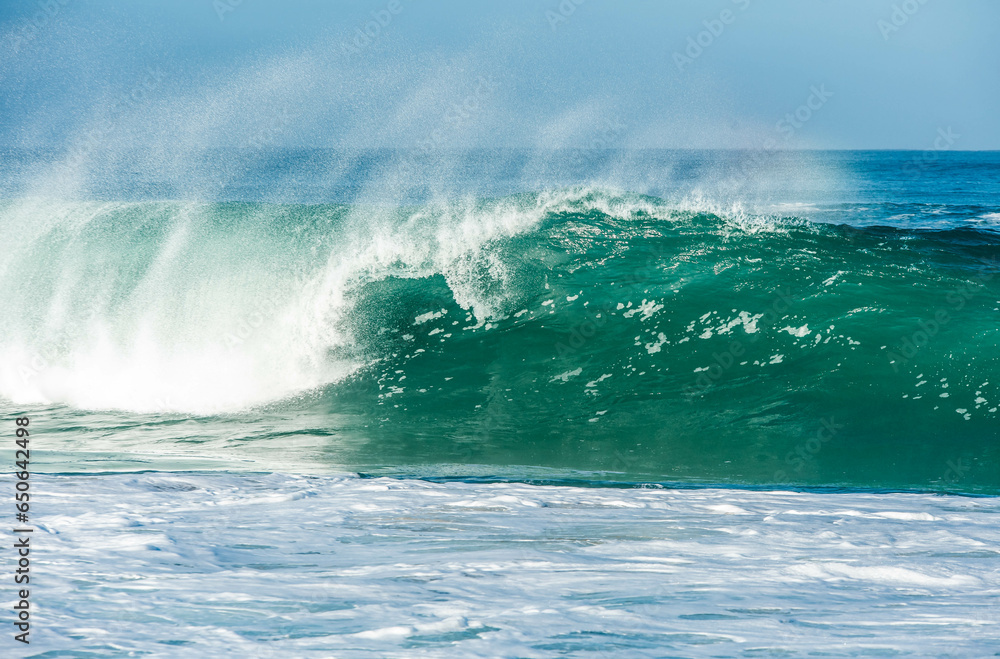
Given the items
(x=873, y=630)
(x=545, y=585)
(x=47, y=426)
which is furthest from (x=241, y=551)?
(x=47, y=426)

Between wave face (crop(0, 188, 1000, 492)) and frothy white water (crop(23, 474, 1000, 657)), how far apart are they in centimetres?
151

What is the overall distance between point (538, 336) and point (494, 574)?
5.12 metres

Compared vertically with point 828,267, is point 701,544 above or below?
below

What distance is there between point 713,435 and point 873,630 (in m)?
3.87

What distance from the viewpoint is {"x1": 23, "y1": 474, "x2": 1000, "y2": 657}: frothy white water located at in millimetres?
2123

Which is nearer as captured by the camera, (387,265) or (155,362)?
(155,362)

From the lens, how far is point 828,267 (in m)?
8.82

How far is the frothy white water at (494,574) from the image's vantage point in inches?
83.6

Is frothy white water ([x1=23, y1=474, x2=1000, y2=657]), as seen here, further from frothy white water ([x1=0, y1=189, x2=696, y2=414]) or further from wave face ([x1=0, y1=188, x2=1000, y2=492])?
frothy white water ([x1=0, y1=189, x2=696, y2=414])

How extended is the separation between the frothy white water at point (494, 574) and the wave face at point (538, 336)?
1506 millimetres

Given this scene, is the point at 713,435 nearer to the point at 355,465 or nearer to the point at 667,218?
the point at 355,465

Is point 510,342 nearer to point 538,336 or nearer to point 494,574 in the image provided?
point 538,336

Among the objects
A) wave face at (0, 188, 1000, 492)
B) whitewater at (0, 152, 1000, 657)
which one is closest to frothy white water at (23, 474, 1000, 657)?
whitewater at (0, 152, 1000, 657)

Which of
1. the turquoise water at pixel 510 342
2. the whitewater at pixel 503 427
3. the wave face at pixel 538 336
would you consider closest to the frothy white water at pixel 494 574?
the whitewater at pixel 503 427
